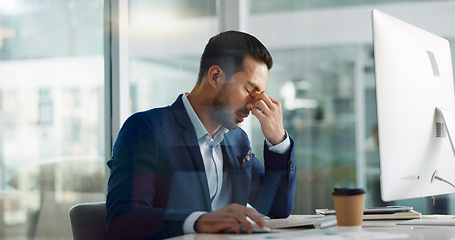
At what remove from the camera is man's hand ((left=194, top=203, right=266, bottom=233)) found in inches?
47.8

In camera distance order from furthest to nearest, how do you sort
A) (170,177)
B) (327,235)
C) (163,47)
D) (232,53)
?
(163,47) < (232,53) < (170,177) < (327,235)

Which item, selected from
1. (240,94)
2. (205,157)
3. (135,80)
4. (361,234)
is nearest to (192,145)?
(205,157)

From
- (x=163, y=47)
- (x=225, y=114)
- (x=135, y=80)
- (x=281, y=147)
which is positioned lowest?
(x=281, y=147)

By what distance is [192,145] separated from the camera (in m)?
1.81

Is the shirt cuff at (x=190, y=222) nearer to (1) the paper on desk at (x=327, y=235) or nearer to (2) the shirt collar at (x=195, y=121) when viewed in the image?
(1) the paper on desk at (x=327, y=235)

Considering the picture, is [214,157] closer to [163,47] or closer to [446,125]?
[446,125]

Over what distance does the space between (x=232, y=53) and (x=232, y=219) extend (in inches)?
37.7

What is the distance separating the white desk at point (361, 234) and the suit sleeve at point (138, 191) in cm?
14

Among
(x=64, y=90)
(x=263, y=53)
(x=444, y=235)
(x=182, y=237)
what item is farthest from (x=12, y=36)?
(x=444, y=235)

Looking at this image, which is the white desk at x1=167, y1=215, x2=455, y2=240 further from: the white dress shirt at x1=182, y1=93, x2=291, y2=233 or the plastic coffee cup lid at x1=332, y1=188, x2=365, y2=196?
the white dress shirt at x1=182, y1=93, x2=291, y2=233

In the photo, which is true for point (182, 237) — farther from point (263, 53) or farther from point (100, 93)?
point (100, 93)

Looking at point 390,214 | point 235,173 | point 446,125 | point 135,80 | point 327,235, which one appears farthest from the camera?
point 135,80

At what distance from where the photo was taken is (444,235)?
1214 millimetres

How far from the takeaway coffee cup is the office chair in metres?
0.68
